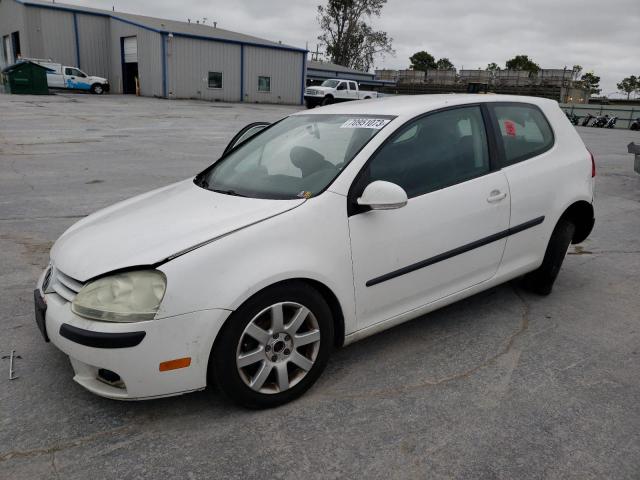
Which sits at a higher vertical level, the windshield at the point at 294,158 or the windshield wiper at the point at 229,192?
the windshield at the point at 294,158

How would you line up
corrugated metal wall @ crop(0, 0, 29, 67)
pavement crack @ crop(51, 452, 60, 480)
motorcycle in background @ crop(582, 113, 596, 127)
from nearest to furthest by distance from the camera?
pavement crack @ crop(51, 452, 60, 480), motorcycle in background @ crop(582, 113, 596, 127), corrugated metal wall @ crop(0, 0, 29, 67)

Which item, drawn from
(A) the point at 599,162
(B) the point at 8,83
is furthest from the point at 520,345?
(B) the point at 8,83

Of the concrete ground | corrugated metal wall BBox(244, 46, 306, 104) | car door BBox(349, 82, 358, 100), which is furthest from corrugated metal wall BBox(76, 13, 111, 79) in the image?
the concrete ground

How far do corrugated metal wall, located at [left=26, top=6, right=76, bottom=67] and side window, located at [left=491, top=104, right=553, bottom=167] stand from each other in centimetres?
3948

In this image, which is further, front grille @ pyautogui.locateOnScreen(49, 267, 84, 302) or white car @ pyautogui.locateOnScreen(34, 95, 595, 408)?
front grille @ pyautogui.locateOnScreen(49, 267, 84, 302)

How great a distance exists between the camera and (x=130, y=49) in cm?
3597

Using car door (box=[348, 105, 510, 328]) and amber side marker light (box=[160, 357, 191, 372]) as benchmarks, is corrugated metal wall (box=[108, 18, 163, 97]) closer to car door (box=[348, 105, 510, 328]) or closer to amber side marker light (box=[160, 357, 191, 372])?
car door (box=[348, 105, 510, 328])

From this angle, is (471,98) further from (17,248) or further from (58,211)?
(58,211)

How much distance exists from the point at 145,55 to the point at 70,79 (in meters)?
4.89

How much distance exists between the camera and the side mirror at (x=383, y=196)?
8.74 feet

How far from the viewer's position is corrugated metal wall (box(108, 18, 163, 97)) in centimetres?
3322

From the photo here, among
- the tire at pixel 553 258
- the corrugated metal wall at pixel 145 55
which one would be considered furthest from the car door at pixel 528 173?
the corrugated metal wall at pixel 145 55

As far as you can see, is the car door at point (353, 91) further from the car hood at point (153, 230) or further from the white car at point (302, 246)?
the car hood at point (153, 230)

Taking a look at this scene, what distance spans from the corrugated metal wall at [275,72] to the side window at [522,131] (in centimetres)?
3499
